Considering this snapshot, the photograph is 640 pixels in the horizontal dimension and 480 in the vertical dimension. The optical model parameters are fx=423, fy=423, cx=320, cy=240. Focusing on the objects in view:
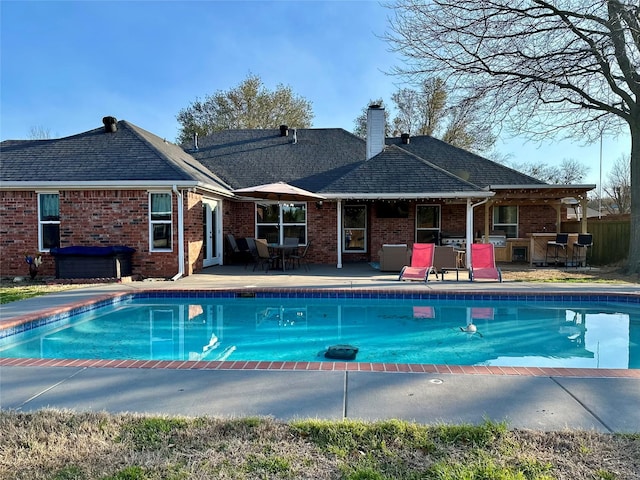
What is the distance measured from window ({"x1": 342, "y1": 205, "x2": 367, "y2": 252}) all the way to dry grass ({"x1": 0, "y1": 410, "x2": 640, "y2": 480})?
522 inches

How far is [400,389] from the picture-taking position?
375 cm

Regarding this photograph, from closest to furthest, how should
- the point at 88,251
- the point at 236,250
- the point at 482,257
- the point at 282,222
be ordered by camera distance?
1. the point at 88,251
2. the point at 482,257
3. the point at 236,250
4. the point at 282,222

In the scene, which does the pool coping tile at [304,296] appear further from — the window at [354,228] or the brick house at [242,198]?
the window at [354,228]

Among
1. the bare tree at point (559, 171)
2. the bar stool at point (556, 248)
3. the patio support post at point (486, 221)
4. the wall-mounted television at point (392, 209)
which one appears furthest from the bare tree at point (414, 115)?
the bar stool at point (556, 248)

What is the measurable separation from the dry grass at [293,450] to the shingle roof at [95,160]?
9321 millimetres

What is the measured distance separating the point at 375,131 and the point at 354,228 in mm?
3789

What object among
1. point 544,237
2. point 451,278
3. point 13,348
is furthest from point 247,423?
point 544,237

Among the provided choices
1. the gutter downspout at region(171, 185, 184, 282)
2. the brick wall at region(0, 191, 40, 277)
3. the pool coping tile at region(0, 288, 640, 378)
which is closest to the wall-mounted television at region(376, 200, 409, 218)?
the pool coping tile at region(0, 288, 640, 378)

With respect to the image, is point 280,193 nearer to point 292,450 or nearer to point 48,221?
point 48,221

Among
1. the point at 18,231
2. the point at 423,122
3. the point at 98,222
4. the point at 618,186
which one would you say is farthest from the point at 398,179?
the point at 618,186

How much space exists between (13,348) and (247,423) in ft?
15.8

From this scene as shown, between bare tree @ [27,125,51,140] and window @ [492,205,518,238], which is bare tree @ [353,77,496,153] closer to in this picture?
window @ [492,205,518,238]

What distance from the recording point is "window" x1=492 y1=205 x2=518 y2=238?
17.2 meters

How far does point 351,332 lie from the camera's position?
734 centimetres
